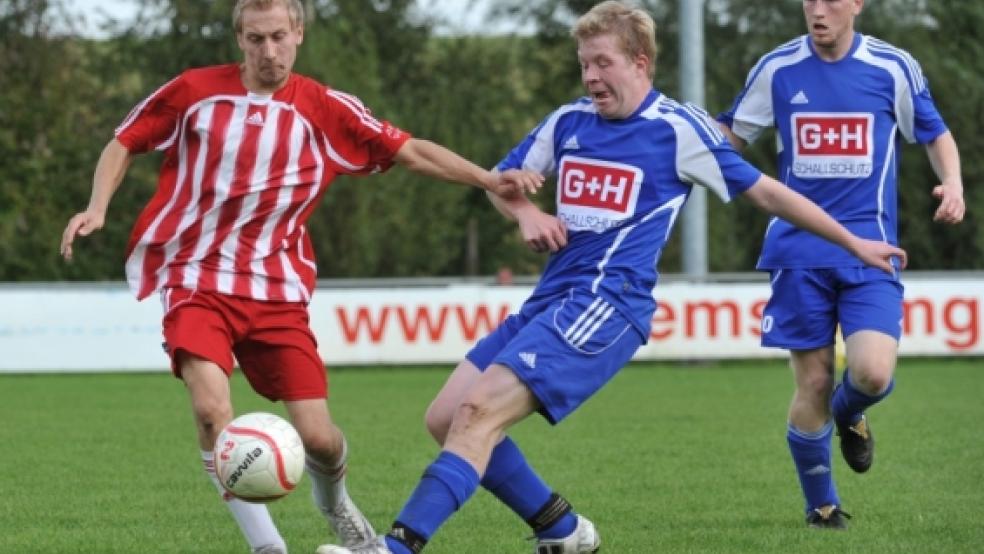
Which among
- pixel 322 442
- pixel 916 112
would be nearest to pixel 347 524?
pixel 322 442

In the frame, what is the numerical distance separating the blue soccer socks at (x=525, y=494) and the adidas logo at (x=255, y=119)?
1.47 meters

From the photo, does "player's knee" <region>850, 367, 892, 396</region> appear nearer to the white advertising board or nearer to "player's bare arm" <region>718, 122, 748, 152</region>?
"player's bare arm" <region>718, 122, 748, 152</region>

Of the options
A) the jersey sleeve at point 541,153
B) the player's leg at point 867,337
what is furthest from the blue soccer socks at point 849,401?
the jersey sleeve at point 541,153

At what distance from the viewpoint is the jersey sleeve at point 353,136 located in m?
6.85

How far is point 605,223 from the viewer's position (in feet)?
20.7

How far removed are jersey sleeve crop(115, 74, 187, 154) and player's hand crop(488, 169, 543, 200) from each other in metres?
1.22

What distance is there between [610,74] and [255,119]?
1.36 m

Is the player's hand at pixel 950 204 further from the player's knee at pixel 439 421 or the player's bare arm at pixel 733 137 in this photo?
the player's knee at pixel 439 421

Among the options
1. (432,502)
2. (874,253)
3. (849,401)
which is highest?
(874,253)

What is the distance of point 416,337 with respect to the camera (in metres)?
20.6

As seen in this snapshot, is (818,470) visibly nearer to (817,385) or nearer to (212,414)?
(817,385)

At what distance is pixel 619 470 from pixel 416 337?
1057cm

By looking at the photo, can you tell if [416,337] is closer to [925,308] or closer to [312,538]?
[925,308]

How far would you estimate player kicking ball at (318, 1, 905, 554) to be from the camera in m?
6.12
